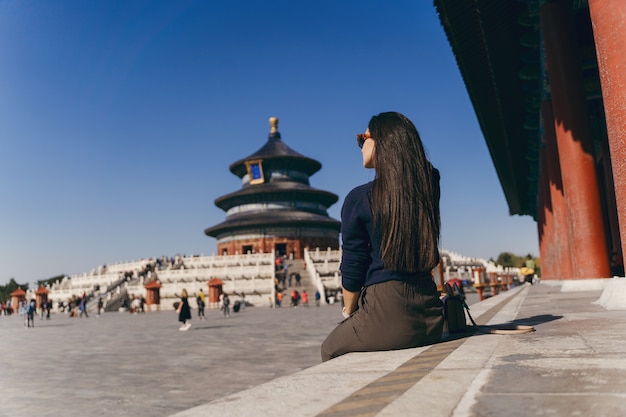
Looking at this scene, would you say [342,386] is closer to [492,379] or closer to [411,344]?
[492,379]

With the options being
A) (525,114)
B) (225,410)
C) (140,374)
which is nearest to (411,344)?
(225,410)

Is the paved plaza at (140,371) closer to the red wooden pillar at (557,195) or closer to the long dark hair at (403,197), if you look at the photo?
the long dark hair at (403,197)

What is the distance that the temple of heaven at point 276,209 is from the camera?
175 feet

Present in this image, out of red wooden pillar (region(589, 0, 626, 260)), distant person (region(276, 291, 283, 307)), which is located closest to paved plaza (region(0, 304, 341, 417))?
red wooden pillar (region(589, 0, 626, 260))

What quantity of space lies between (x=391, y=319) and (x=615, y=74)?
4775 millimetres

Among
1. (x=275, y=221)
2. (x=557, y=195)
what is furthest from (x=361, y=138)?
(x=275, y=221)

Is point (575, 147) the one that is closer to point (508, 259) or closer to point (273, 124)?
point (273, 124)

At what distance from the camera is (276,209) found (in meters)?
56.0

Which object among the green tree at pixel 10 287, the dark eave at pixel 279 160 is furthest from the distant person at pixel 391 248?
the green tree at pixel 10 287

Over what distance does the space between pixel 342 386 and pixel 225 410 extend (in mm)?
581

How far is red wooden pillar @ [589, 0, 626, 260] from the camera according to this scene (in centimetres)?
602

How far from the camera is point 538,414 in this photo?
5.44 ft

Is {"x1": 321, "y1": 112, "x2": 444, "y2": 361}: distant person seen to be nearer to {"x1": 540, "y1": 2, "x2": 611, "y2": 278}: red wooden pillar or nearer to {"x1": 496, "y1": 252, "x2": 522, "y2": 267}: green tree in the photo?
{"x1": 540, "y1": 2, "x2": 611, "y2": 278}: red wooden pillar

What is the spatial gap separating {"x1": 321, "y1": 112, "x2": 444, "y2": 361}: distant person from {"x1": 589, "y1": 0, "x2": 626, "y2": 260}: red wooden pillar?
390 centimetres
